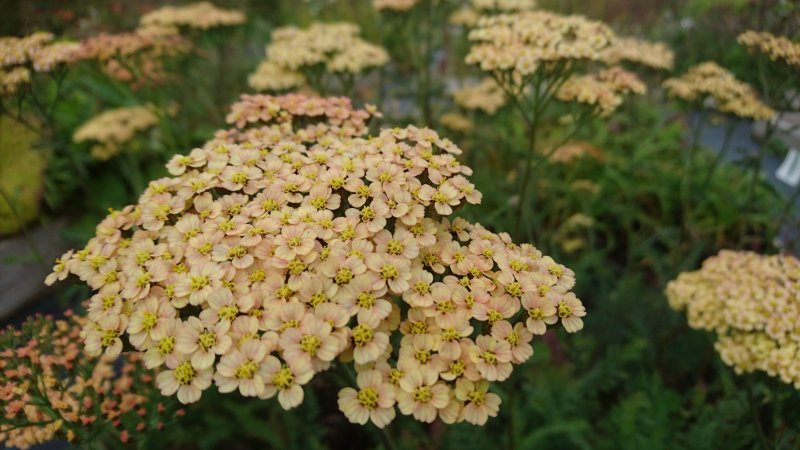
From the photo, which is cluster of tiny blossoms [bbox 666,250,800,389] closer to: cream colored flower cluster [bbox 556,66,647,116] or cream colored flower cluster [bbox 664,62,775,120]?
cream colored flower cluster [bbox 556,66,647,116]

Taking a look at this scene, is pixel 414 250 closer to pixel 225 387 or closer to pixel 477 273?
pixel 477 273

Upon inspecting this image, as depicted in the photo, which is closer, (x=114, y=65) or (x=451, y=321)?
(x=451, y=321)

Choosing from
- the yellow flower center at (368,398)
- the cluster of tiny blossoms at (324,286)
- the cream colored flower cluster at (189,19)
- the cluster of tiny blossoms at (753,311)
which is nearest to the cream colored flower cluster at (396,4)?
the cream colored flower cluster at (189,19)

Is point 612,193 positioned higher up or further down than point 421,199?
further down

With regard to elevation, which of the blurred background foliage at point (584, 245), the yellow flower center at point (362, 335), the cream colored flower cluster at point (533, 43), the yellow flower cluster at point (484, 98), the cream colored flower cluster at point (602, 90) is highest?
the cream colored flower cluster at point (533, 43)

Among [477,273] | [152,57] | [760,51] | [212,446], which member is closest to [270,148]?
[477,273]

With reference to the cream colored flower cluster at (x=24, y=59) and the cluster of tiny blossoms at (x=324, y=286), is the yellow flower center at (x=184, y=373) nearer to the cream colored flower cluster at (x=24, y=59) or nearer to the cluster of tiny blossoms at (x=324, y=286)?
the cluster of tiny blossoms at (x=324, y=286)
